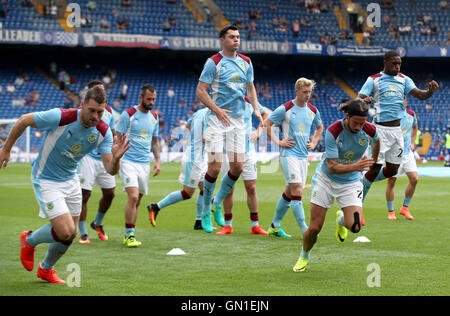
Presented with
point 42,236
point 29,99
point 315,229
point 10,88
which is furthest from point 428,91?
point 10,88

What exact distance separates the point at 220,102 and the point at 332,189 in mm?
2638

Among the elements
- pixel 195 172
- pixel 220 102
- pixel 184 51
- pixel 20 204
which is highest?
pixel 184 51

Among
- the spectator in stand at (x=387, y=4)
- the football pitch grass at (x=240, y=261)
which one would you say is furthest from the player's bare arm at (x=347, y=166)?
the spectator in stand at (x=387, y=4)

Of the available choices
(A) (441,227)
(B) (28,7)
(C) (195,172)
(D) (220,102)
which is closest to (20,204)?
(C) (195,172)

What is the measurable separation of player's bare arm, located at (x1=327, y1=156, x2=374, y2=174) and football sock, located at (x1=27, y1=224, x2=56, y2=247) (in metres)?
2.81

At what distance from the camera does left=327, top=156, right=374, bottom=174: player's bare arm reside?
6.10 meters

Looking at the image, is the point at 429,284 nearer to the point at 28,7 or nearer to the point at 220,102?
the point at 220,102

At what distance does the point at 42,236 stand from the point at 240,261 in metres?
2.27

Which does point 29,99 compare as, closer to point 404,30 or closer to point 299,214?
point 404,30

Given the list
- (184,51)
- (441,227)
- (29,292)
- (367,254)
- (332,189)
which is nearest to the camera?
(29,292)

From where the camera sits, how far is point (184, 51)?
41750 millimetres

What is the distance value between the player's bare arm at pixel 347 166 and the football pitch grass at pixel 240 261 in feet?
3.39

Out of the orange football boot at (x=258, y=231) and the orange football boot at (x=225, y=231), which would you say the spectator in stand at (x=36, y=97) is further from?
the orange football boot at (x=258, y=231)

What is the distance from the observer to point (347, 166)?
633 cm
